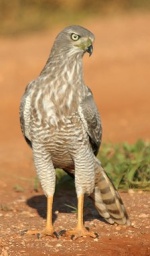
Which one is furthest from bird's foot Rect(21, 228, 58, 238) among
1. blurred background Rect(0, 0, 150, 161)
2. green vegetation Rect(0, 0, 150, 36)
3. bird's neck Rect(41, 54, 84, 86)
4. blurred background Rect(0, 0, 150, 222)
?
green vegetation Rect(0, 0, 150, 36)

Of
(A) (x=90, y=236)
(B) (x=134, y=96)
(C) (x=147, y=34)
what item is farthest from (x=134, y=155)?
(C) (x=147, y=34)

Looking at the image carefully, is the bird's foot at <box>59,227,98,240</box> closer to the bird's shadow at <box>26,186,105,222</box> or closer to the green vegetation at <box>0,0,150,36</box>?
the bird's shadow at <box>26,186,105,222</box>

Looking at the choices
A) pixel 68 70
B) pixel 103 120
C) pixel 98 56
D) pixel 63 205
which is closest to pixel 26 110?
pixel 68 70

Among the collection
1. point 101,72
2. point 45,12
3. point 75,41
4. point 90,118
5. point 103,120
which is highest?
point 75,41

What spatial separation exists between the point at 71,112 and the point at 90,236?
111 cm

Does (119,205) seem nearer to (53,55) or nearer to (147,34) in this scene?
(53,55)

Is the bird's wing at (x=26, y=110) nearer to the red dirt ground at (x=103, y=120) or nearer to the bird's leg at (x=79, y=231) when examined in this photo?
the bird's leg at (x=79, y=231)

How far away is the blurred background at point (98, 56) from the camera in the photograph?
12977 mm

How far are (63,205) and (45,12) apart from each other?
14644 mm

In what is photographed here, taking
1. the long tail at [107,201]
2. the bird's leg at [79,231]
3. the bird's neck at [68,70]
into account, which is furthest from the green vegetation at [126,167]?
the bird's neck at [68,70]

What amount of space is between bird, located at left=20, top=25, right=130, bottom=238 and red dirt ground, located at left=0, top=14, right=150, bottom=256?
0.34m

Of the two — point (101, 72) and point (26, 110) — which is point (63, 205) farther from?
point (101, 72)

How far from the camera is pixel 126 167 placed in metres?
8.75

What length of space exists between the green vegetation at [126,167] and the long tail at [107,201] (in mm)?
1112
